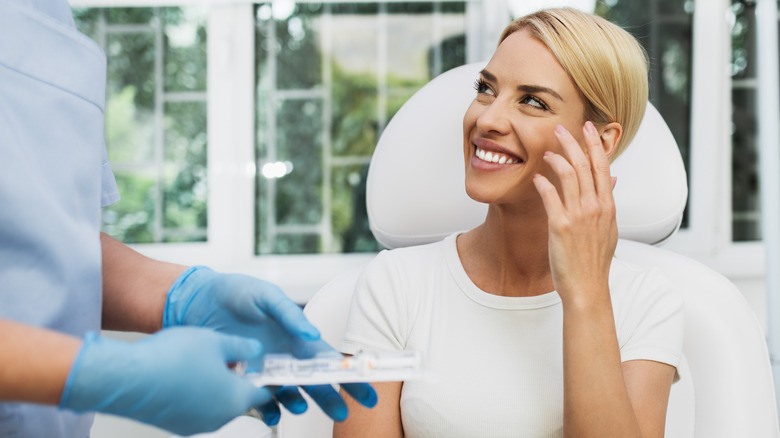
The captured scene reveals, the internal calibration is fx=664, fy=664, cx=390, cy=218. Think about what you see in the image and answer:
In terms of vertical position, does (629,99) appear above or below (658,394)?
above

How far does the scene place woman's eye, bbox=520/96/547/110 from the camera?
1121mm

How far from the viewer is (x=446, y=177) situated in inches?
50.1

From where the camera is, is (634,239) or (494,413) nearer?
(494,413)

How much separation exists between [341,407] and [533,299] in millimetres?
430

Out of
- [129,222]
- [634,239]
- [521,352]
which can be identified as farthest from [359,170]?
[521,352]

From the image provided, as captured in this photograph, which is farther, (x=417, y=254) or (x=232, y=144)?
(x=232, y=144)

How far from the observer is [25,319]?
73 cm

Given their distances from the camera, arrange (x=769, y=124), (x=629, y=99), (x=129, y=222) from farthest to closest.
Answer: (x=129, y=222) < (x=769, y=124) < (x=629, y=99)

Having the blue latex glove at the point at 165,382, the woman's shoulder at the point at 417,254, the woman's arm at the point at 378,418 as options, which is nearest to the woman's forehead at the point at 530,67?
the woman's shoulder at the point at 417,254

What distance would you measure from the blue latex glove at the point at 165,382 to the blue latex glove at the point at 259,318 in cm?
10

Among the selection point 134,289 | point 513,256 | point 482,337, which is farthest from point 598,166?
point 134,289

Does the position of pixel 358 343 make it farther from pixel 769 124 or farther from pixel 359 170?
pixel 359 170

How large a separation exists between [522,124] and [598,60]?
168 millimetres

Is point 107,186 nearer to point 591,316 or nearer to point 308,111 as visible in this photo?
point 591,316
